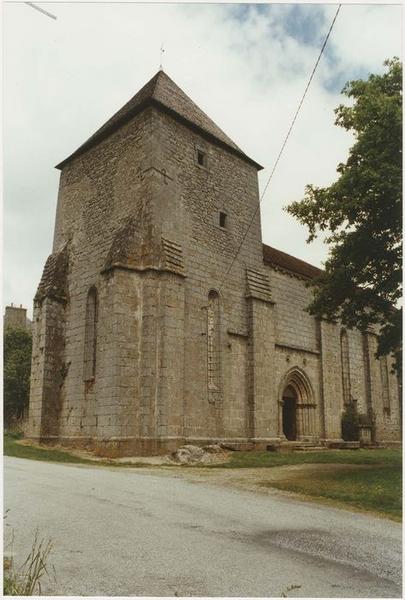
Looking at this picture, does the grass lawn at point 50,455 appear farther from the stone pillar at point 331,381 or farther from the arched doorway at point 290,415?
the stone pillar at point 331,381

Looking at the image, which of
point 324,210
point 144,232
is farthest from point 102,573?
point 144,232

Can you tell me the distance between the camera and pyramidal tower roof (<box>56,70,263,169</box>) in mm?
20688

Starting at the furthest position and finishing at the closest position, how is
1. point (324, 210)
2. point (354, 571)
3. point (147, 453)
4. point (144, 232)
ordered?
point (144, 232) < point (147, 453) < point (324, 210) < point (354, 571)

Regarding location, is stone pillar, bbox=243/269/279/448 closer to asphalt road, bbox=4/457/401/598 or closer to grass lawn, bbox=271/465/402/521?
grass lawn, bbox=271/465/402/521

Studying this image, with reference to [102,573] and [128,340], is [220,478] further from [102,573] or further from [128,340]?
[102,573]

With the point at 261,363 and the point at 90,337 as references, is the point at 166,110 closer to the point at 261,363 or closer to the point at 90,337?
the point at 90,337

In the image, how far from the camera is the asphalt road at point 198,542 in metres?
4.64

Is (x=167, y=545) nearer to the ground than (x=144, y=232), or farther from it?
nearer to the ground

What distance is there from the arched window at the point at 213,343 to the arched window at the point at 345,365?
1080 cm

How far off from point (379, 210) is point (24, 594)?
11130mm

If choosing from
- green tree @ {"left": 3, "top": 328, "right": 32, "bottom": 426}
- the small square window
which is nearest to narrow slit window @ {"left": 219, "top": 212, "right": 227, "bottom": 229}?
the small square window

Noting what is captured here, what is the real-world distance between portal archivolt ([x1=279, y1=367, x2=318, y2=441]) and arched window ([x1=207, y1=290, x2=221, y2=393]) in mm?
5874

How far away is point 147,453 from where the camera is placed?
16453mm

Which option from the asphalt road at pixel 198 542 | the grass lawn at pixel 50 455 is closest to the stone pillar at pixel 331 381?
the grass lawn at pixel 50 455
